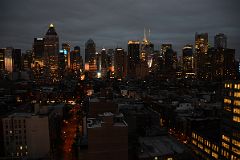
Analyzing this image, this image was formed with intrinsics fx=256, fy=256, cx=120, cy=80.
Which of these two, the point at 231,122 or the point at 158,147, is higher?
the point at 231,122

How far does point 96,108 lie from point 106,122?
1385 centimetres

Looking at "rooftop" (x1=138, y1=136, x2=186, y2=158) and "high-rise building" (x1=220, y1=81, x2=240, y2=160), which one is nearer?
"rooftop" (x1=138, y1=136, x2=186, y2=158)

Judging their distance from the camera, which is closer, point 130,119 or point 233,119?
point 233,119

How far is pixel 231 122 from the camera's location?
42.4 m

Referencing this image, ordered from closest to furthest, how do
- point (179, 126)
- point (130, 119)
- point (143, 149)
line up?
point (143, 149)
point (130, 119)
point (179, 126)

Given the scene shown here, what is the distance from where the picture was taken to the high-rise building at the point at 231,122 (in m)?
41.0

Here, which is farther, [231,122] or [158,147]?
[231,122]

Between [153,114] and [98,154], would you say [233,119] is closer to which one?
[153,114]

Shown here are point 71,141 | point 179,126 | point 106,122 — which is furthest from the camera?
point 179,126

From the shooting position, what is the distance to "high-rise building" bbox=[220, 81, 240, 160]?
4097 cm

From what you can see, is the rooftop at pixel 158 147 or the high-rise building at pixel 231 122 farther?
the high-rise building at pixel 231 122

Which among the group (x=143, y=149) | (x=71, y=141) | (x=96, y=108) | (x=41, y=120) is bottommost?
(x=71, y=141)

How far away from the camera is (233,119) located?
138ft

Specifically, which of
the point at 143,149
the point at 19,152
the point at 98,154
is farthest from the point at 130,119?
the point at 98,154
